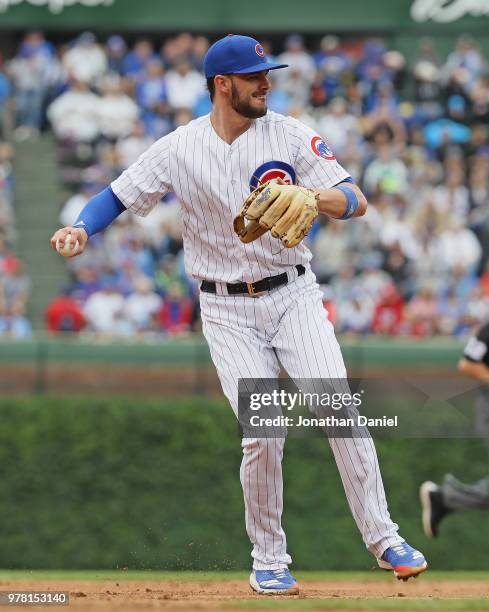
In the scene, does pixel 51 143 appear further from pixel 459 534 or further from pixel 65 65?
pixel 459 534

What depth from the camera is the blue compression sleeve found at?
5.62 meters

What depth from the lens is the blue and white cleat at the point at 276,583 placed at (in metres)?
5.63

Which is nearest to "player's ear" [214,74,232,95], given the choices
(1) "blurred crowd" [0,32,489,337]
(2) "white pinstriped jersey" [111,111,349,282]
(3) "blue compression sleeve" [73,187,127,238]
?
(2) "white pinstriped jersey" [111,111,349,282]

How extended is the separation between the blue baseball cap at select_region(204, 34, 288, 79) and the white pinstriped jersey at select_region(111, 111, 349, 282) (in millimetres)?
255

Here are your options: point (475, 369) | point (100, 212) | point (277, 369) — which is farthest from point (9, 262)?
point (277, 369)

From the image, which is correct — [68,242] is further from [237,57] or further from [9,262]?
[9,262]

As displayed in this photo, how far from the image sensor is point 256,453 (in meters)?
5.52

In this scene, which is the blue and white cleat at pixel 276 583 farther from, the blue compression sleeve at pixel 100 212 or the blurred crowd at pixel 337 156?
the blurred crowd at pixel 337 156

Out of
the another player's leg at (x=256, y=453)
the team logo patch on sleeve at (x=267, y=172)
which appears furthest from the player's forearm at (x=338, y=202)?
the another player's leg at (x=256, y=453)

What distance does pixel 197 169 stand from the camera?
554cm

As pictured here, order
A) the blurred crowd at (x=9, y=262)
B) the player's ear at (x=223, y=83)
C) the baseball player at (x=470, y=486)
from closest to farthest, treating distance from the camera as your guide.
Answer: the player's ear at (x=223, y=83)
the baseball player at (x=470, y=486)
the blurred crowd at (x=9, y=262)

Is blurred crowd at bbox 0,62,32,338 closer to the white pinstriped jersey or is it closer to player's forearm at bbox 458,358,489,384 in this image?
player's forearm at bbox 458,358,489,384

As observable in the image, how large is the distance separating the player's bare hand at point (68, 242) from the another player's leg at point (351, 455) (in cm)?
92

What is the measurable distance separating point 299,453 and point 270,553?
4.95 meters
